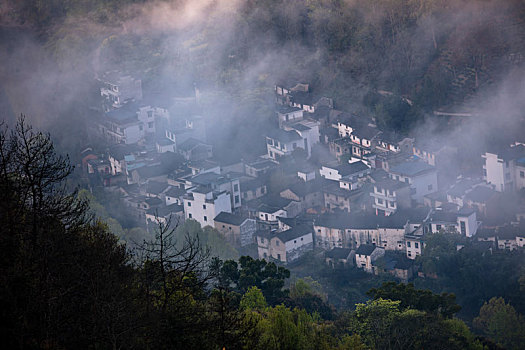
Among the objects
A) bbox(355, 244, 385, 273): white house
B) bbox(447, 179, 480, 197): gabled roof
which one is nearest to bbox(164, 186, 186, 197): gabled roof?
bbox(355, 244, 385, 273): white house

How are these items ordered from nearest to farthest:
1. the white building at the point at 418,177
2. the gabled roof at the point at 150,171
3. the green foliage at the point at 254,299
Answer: the green foliage at the point at 254,299 < the white building at the point at 418,177 < the gabled roof at the point at 150,171

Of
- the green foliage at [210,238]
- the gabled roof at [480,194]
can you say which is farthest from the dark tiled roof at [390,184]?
the green foliage at [210,238]

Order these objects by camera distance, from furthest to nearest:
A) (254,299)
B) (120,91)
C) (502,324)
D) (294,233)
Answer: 1. (120,91)
2. (294,233)
3. (502,324)
4. (254,299)

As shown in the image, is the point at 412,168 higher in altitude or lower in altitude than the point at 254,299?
higher

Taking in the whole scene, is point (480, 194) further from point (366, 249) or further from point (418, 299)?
point (418, 299)

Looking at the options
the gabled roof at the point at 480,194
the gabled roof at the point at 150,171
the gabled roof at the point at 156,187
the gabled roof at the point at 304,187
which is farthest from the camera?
the gabled roof at the point at 150,171

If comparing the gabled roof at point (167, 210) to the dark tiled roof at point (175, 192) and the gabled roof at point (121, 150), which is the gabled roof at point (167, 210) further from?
the gabled roof at point (121, 150)

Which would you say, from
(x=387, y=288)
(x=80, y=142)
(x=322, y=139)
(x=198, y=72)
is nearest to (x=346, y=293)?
(x=387, y=288)

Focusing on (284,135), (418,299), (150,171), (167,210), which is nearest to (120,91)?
(150,171)
